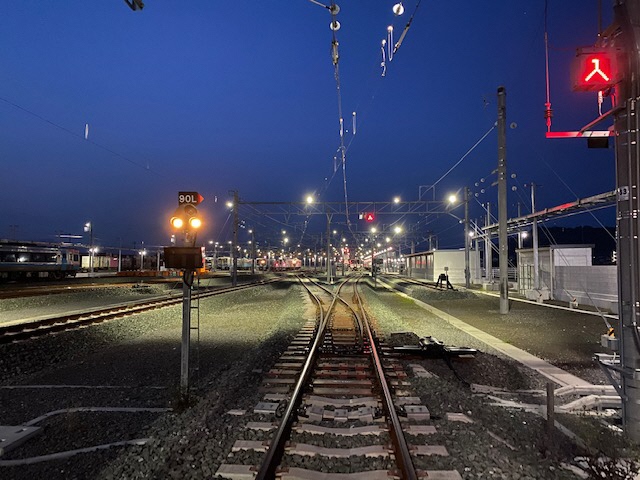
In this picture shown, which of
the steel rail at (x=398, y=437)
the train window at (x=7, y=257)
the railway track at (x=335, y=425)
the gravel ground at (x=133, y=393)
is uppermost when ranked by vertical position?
the train window at (x=7, y=257)

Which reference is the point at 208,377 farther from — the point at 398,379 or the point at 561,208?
the point at 561,208

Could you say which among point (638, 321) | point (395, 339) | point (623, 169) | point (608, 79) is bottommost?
point (395, 339)

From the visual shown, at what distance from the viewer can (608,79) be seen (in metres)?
6.40

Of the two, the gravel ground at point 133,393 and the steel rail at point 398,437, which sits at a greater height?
the steel rail at point 398,437

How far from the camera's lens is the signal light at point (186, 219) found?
7299mm

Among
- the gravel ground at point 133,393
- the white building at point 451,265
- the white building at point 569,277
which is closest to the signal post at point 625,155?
the gravel ground at point 133,393

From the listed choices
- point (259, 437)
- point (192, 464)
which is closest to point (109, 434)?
point (192, 464)

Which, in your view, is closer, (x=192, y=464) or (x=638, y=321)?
(x=192, y=464)

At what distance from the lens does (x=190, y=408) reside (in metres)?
6.78

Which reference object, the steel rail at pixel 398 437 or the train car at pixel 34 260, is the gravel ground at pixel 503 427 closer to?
the steel rail at pixel 398 437

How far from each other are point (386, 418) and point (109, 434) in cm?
373

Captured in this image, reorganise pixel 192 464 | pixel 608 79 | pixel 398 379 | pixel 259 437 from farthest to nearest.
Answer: pixel 398 379 → pixel 608 79 → pixel 259 437 → pixel 192 464

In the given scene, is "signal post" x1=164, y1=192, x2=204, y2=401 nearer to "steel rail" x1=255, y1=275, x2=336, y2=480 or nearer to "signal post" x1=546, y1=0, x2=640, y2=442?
"steel rail" x1=255, y1=275, x2=336, y2=480

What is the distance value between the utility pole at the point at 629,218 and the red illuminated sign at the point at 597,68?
17 centimetres
